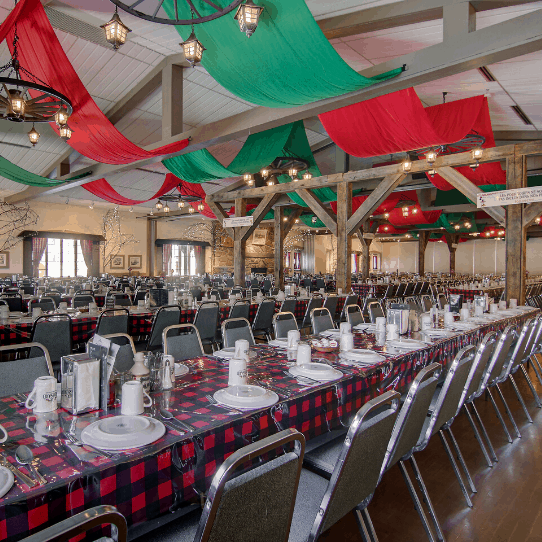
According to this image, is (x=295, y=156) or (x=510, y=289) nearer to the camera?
(x=510, y=289)

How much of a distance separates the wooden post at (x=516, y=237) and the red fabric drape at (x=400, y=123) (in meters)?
1.02

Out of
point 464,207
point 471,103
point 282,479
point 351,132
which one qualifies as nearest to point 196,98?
point 351,132

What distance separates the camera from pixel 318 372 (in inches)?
97.0

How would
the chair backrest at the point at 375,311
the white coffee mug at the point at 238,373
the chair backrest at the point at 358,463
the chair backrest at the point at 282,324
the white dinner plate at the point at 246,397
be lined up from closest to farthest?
the chair backrest at the point at 358,463 < the white dinner plate at the point at 246,397 < the white coffee mug at the point at 238,373 < the chair backrest at the point at 282,324 < the chair backrest at the point at 375,311

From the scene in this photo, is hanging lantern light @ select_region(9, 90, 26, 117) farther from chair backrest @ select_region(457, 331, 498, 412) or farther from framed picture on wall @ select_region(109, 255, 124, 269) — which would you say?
framed picture on wall @ select_region(109, 255, 124, 269)

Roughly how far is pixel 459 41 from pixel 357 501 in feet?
13.1

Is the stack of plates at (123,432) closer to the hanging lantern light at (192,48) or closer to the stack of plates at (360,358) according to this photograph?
the stack of plates at (360,358)

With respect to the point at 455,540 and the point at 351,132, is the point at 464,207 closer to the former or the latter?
the point at 351,132

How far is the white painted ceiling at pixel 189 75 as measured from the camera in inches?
216

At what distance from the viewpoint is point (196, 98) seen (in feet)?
27.7

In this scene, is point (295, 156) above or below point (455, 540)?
above

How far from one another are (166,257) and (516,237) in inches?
594

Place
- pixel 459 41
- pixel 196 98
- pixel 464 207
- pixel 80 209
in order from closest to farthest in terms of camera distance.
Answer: pixel 459 41 < pixel 196 98 < pixel 464 207 < pixel 80 209

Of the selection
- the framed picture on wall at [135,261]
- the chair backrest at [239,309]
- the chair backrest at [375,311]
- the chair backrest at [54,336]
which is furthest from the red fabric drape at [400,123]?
the framed picture on wall at [135,261]
